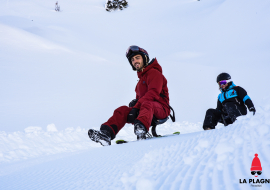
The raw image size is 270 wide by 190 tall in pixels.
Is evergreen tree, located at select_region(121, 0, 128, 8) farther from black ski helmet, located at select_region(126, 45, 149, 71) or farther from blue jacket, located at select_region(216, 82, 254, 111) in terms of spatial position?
blue jacket, located at select_region(216, 82, 254, 111)

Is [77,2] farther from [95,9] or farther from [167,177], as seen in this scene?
[167,177]

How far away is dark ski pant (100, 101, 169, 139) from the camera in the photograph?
100.0 inches

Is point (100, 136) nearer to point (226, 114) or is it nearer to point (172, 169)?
point (172, 169)

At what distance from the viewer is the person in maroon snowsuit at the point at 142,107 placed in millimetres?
2529

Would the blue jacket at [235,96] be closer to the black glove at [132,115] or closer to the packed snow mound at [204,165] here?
the black glove at [132,115]

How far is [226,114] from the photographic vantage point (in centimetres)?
351

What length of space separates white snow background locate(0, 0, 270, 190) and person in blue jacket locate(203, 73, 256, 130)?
93cm

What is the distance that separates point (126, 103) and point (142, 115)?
3573 mm

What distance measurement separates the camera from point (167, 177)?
1.14m

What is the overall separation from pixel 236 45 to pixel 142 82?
41.3 feet

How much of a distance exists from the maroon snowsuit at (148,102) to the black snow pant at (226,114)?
2.49ft

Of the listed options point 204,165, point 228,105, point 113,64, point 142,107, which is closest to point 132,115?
point 142,107

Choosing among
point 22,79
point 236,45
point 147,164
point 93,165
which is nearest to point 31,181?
point 93,165

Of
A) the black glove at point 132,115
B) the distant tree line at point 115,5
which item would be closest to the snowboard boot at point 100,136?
the black glove at point 132,115
